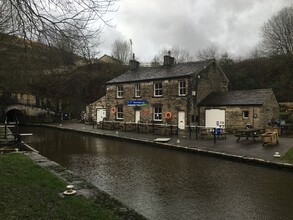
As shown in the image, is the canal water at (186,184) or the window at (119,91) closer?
the canal water at (186,184)

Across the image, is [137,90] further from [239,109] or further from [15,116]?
[15,116]

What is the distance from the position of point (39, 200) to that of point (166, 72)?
24.0 meters

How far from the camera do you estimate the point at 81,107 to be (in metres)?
49.3

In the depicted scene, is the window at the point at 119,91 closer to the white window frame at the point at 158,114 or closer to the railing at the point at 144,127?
the railing at the point at 144,127

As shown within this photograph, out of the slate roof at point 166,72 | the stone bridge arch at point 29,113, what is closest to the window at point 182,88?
the slate roof at point 166,72

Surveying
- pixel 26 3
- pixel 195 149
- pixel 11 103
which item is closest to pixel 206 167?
pixel 195 149

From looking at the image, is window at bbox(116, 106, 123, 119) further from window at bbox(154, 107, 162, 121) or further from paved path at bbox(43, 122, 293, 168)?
paved path at bbox(43, 122, 293, 168)

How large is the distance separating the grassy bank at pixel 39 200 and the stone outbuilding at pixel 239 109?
17840 mm

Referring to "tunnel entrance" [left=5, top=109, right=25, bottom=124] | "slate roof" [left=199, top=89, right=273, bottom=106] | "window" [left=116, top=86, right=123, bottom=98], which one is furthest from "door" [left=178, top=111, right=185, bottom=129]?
"tunnel entrance" [left=5, top=109, right=25, bottom=124]

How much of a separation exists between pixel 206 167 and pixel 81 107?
126 ft

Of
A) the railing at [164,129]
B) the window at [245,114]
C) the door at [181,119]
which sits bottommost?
the railing at [164,129]

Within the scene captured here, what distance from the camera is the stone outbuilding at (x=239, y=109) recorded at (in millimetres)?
23466

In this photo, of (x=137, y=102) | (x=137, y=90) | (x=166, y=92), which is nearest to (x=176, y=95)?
(x=166, y=92)

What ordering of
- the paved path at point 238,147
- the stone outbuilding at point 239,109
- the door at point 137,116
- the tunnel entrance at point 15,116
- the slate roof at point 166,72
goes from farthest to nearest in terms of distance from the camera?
the tunnel entrance at point 15,116, the door at point 137,116, the slate roof at point 166,72, the stone outbuilding at point 239,109, the paved path at point 238,147
